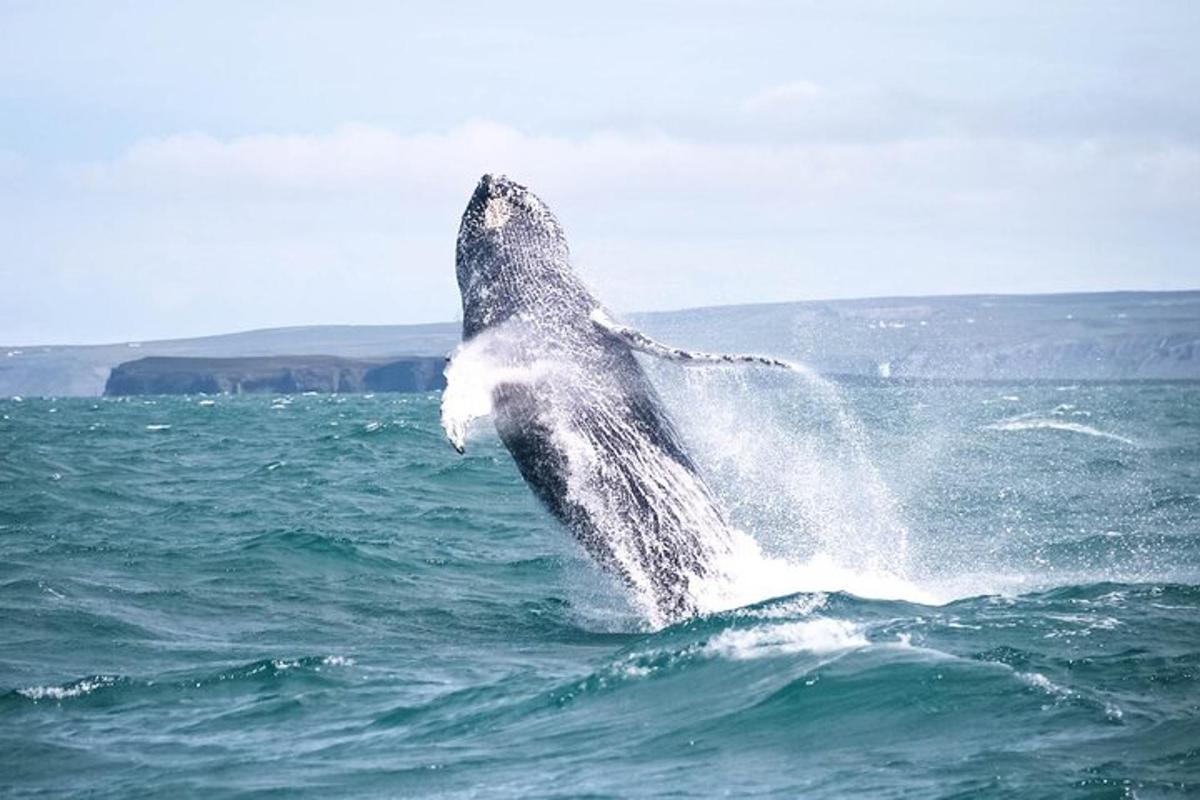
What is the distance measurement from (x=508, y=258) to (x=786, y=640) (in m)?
4.43

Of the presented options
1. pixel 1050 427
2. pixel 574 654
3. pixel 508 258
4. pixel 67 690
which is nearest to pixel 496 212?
pixel 508 258

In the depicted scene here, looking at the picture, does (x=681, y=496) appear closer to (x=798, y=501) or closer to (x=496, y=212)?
(x=496, y=212)

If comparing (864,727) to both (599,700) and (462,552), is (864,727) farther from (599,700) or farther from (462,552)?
(462,552)

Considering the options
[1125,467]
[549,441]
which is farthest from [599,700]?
[1125,467]

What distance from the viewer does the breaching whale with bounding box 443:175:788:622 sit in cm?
1138

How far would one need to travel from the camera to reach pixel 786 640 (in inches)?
399

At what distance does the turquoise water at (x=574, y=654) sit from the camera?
7996mm

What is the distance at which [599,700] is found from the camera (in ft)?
30.5

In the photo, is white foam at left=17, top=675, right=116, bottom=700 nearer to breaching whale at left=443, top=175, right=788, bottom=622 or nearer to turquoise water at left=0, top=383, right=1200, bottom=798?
turquoise water at left=0, top=383, right=1200, bottom=798

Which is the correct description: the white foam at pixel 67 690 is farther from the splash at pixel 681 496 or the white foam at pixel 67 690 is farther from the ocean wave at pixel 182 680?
the splash at pixel 681 496

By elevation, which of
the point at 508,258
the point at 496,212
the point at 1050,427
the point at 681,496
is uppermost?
the point at 496,212

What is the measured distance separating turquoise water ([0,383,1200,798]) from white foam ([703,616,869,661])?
41 millimetres

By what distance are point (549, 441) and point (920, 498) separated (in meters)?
12.8

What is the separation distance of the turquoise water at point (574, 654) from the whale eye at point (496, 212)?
7.12 feet
